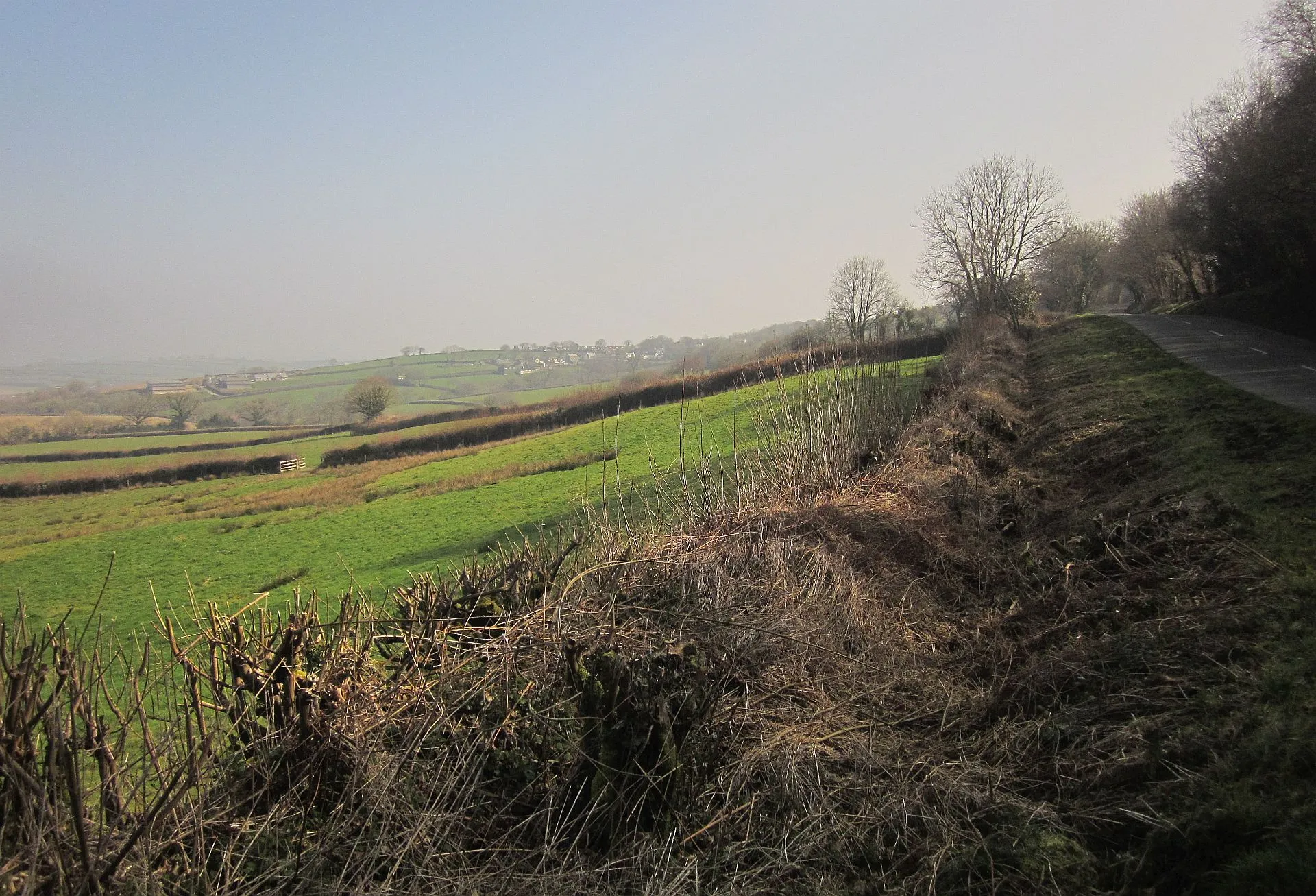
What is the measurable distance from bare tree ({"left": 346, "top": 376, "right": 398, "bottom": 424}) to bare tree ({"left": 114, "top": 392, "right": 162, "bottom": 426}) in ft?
67.0

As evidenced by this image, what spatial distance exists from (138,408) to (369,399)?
24.4m

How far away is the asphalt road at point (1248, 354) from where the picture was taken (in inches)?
498

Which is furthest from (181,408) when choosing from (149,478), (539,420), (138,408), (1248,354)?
(1248,354)

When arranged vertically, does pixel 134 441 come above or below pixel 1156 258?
below

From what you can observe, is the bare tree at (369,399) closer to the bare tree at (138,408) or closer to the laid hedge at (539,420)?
the laid hedge at (539,420)

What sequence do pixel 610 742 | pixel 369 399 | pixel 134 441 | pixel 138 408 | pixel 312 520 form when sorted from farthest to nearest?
1. pixel 369 399
2. pixel 138 408
3. pixel 134 441
4. pixel 312 520
5. pixel 610 742

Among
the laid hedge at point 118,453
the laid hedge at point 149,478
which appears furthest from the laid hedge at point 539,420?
the laid hedge at point 118,453

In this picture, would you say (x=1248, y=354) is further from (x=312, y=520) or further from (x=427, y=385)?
(x=427, y=385)

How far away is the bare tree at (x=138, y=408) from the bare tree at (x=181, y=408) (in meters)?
1.65

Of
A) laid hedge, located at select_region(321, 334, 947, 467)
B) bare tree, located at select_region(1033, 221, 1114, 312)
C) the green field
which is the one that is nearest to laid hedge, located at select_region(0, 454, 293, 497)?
laid hedge, located at select_region(321, 334, 947, 467)

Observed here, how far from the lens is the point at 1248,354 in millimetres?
18797

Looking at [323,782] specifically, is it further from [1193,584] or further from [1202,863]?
[1193,584]

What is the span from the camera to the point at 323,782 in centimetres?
369

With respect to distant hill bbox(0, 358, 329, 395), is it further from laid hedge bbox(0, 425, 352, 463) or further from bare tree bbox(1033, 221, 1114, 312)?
bare tree bbox(1033, 221, 1114, 312)
